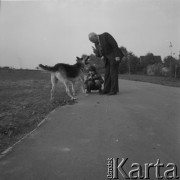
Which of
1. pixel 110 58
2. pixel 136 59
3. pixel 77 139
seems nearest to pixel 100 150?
pixel 77 139

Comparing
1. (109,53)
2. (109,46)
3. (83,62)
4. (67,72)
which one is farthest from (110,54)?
(67,72)

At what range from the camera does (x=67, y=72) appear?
826 cm

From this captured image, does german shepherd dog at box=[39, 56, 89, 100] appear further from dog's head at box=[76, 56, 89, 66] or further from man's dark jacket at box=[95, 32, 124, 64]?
man's dark jacket at box=[95, 32, 124, 64]

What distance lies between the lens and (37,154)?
3.24m

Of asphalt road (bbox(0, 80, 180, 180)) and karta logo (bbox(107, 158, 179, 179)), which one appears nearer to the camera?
karta logo (bbox(107, 158, 179, 179))

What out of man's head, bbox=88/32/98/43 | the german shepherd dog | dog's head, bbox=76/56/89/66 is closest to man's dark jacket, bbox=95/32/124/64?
man's head, bbox=88/32/98/43

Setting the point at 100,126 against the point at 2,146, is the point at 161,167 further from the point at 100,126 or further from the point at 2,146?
the point at 2,146

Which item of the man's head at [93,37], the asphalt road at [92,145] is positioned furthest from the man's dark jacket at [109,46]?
the asphalt road at [92,145]

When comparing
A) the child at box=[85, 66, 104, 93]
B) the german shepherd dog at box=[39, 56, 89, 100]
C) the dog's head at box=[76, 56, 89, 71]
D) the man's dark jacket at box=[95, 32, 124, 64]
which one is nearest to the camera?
the german shepherd dog at box=[39, 56, 89, 100]

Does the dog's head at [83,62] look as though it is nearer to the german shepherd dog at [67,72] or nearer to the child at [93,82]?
the german shepherd dog at [67,72]

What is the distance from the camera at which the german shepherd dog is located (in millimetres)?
8055

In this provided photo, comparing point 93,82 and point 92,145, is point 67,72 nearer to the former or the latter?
point 93,82

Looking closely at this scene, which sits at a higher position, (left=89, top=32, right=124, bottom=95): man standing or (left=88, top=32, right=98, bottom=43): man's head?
(left=88, top=32, right=98, bottom=43): man's head

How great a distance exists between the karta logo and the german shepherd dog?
4.80 metres
